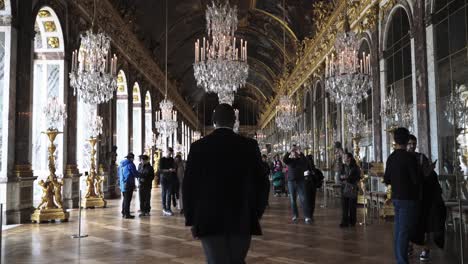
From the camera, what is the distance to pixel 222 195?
250 centimetres

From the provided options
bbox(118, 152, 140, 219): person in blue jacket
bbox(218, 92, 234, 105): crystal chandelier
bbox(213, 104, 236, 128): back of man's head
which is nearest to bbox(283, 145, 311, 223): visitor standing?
bbox(218, 92, 234, 105): crystal chandelier

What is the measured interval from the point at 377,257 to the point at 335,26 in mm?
11401

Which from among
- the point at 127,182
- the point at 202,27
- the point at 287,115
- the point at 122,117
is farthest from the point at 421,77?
the point at 202,27

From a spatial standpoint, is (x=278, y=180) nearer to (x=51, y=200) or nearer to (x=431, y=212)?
(x=51, y=200)

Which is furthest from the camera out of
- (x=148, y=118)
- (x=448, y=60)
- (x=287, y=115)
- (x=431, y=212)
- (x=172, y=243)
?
(x=148, y=118)

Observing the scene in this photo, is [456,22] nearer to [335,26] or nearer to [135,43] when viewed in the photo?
[335,26]

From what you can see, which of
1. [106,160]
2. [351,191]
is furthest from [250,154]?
[106,160]

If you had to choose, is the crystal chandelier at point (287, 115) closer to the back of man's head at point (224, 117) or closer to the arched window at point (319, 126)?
the arched window at point (319, 126)

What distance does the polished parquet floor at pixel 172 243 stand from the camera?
5145 mm

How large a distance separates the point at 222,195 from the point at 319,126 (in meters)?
16.9

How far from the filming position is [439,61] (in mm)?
7914

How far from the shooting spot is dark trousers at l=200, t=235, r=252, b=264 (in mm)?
2488

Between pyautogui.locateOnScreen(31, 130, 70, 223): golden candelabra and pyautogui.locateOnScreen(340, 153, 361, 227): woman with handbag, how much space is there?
216 inches

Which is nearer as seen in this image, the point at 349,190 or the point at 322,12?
the point at 349,190
